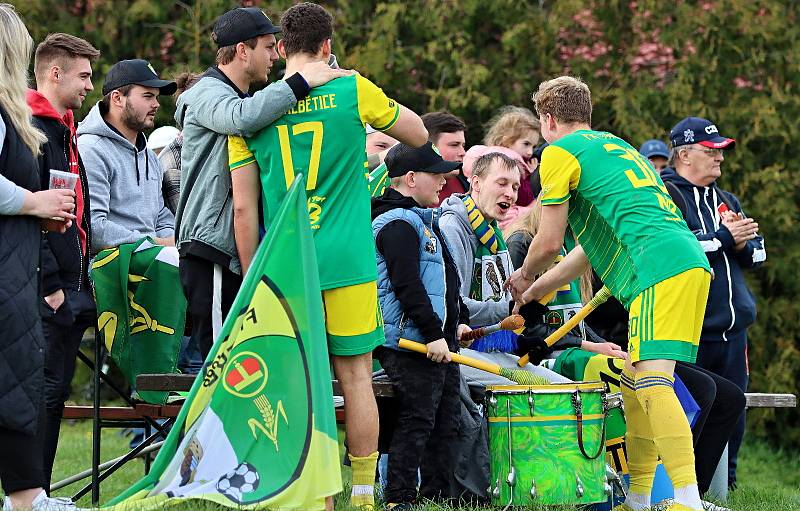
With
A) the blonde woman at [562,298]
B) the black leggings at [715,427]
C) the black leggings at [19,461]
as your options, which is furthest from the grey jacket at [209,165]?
the black leggings at [715,427]

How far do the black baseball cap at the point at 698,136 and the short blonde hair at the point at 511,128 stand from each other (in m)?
0.95

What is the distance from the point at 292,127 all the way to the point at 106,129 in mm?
A: 1621

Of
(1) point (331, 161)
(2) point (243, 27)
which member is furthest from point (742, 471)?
(2) point (243, 27)

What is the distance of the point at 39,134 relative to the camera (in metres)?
5.17

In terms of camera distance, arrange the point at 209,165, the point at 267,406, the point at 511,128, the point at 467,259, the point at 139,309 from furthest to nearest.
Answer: the point at 511,128 → the point at 467,259 → the point at 139,309 → the point at 209,165 → the point at 267,406

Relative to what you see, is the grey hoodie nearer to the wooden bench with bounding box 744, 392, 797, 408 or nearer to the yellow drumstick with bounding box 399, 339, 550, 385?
the yellow drumstick with bounding box 399, 339, 550, 385

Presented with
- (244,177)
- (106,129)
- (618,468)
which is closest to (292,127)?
(244,177)

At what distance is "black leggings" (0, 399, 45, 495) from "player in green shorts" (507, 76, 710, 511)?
2541 mm

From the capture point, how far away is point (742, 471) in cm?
1027

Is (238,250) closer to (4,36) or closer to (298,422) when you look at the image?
(298,422)

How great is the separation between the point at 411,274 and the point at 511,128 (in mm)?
2782

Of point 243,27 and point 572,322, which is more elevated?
point 243,27

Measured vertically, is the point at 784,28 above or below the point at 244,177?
above

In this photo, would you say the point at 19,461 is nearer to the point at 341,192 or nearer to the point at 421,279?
the point at 341,192
